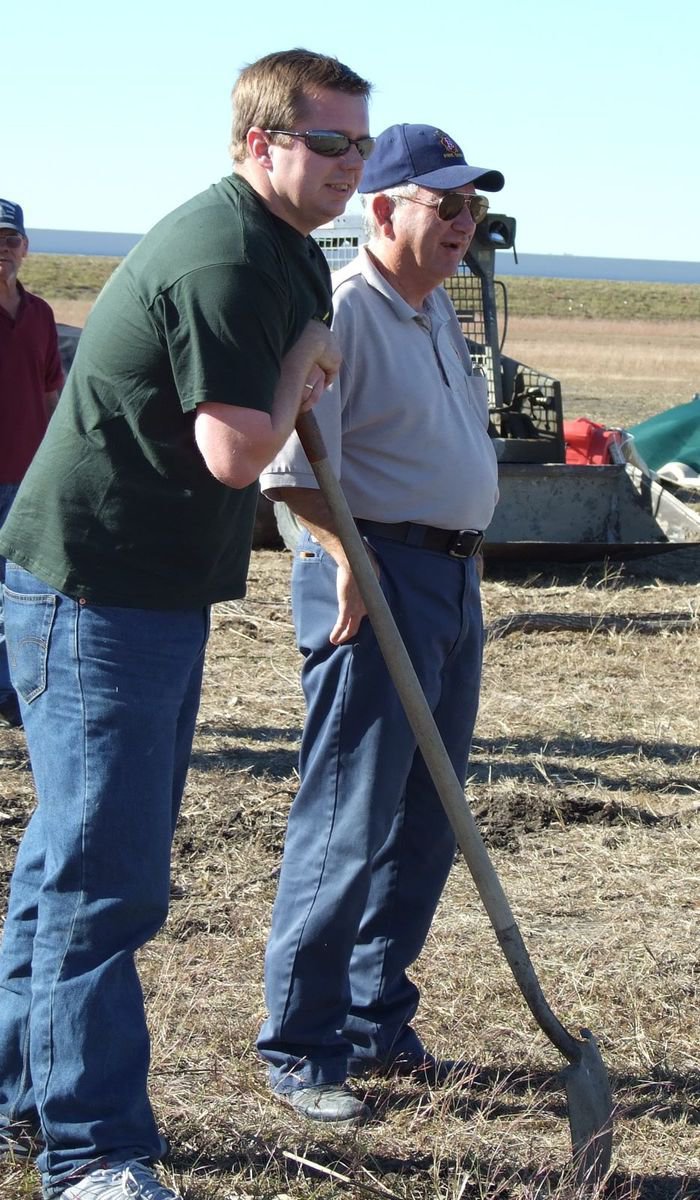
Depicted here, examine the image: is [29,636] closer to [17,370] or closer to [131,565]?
[131,565]

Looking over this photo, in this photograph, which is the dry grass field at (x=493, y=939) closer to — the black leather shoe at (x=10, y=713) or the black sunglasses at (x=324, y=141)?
the black leather shoe at (x=10, y=713)

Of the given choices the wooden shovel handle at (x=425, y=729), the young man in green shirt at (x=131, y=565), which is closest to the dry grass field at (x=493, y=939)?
the young man in green shirt at (x=131, y=565)

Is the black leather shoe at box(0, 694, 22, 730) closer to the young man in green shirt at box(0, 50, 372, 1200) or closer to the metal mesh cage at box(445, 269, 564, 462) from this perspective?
the young man in green shirt at box(0, 50, 372, 1200)

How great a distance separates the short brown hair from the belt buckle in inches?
39.3

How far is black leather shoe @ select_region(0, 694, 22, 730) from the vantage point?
19.4 ft

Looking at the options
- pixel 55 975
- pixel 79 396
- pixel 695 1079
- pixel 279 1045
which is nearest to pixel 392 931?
pixel 279 1045

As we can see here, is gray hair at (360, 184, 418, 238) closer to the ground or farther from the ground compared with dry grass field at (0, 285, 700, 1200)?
farther from the ground

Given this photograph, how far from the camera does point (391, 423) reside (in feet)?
9.86

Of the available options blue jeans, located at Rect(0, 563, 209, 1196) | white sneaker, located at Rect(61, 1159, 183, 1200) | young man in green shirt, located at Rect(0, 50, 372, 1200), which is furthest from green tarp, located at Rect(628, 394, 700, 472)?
white sneaker, located at Rect(61, 1159, 183, 1200)

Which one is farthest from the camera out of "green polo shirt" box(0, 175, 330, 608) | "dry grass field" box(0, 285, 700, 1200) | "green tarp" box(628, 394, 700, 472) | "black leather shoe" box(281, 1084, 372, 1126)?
"green tarp" box(628, 394, 700, 472)

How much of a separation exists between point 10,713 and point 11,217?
2.08 metres

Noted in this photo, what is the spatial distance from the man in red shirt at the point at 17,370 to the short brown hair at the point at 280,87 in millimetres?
3500

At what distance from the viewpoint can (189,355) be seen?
7.30 feet

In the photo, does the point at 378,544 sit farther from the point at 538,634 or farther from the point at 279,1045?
the point at 538,634
